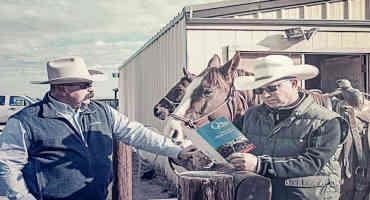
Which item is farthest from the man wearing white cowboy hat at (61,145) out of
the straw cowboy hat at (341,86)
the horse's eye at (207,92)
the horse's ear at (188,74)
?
the straw cowboy hat at (341,86)

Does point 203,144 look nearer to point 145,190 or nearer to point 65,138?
point 65,138

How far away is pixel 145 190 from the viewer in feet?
26.1

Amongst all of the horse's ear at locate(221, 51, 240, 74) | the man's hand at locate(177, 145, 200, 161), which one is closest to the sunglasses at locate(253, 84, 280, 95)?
the horse's ear at locate(221, 51, 240, 74)

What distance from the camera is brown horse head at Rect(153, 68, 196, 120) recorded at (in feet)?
17.9

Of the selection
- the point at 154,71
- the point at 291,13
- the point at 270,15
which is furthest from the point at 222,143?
the point at 154,71

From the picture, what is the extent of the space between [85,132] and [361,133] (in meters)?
3.44

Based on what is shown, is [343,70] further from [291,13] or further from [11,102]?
[11,102]

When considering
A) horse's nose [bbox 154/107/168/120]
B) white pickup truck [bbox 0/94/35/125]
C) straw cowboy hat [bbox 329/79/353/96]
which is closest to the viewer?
straw cowboy hat [bbox 329/79/353/96]

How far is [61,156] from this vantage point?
305 cm

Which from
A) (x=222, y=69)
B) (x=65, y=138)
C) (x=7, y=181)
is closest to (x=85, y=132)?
(x=65, y=138)

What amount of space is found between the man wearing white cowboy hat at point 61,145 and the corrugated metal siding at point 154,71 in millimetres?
2453

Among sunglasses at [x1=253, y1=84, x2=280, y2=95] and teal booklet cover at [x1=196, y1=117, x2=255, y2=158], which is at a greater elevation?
sunglasses at [x1=253, y1=84, x2=280, y2=95]

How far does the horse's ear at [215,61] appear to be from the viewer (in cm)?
539

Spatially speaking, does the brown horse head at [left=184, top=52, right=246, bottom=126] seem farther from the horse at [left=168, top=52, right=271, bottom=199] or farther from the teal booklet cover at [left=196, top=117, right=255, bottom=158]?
the teal booklet cover at [left=196, top=117, right=255, bottom=158]
